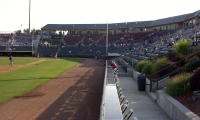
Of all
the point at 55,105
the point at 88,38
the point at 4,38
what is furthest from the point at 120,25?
the point at 55,105

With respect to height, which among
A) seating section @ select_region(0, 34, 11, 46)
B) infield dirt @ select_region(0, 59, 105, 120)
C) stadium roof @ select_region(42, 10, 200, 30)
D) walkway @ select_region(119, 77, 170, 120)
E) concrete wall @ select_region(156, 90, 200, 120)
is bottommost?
infield dirt @ select_region(0, 59, 105, 120)

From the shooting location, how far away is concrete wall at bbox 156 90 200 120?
11.0 m

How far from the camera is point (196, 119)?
10281mm

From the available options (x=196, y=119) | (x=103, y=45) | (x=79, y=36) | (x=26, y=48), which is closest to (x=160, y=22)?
(x=103, y=45)

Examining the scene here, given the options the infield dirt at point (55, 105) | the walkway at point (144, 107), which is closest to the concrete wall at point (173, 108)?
the walkway at point (144, 107)

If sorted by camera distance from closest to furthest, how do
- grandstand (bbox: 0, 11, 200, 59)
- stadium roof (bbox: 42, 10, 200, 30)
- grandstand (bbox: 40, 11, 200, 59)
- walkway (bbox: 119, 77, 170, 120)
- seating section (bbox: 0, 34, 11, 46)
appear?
walkway (bbox: 119, 77, 170, 120), grandstand (bbox: 40, 11, 200, 59), grandstand (bbox: 0, 11, 200, 59), stadium roof (bbox: 42, 10, 200, 30), seating section (bbox: 0, 34, 11, 46)

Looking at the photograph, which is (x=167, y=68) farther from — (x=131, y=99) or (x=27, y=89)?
(x=27, y=89)

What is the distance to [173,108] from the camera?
12.9 meters

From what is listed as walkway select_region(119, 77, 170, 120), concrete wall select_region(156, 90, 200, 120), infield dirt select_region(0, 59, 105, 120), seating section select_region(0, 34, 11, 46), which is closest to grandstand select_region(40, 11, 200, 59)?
seating section select_region(0, 34, 11, 46)

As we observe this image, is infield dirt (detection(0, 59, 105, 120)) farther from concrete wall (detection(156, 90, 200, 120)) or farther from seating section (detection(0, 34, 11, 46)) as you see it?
seating section (detection(0, 34, 11, 46))

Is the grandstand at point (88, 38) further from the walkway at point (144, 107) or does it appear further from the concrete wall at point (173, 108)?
the concrete wall at point (173, 108)

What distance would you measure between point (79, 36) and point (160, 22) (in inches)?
950

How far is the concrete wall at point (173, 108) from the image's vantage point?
1095cm

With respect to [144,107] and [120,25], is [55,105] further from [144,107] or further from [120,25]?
[120,25]
